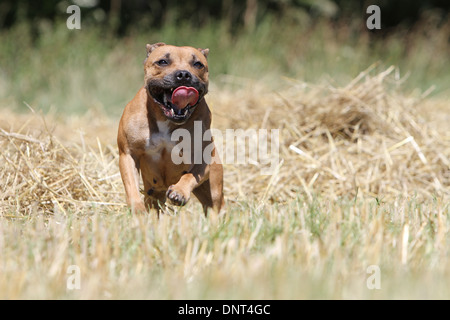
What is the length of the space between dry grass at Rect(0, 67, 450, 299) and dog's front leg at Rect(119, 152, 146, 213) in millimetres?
269

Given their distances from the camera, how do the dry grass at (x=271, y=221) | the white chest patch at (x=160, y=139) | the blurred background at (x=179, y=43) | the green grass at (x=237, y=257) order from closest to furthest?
1. the green grass at (x=237, y=257)
2. the dry grass at (x=271, y=221)
3. the white chest patch at (x=160, y=139)
4. the blurred background at (x=179, y=43)

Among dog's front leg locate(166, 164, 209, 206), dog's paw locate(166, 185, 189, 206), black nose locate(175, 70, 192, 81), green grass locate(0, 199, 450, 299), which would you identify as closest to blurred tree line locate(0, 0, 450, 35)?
dog's front leg locate(166, 164, 209, 206)

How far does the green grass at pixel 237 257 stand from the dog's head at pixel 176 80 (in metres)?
0.83

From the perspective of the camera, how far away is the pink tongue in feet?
14.5

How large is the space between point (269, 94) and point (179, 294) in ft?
21.0

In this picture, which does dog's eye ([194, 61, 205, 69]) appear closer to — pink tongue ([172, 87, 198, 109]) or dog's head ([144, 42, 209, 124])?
dog's head ([144, 42, 209, 124])

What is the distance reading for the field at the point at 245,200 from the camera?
9.70ft

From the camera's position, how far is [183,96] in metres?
4.41

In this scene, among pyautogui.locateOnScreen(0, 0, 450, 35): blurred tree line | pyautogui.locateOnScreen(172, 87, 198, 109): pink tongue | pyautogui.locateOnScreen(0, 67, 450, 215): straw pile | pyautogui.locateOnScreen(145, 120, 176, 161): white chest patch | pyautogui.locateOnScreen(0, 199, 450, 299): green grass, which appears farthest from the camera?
pyautogui.locateOnScreen(0, 0, 450, 35): blurred tree line

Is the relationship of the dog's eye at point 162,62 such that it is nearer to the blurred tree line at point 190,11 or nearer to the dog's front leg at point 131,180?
the dog's front leg at point 131,180

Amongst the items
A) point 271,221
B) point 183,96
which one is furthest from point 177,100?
point 271,221

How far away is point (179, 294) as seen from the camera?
273 centimetres

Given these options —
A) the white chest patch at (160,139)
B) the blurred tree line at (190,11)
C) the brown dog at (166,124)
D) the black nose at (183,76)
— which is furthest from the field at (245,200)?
the blurred tree line at (190,11)

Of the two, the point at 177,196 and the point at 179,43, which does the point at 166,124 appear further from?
the point at 179,43
